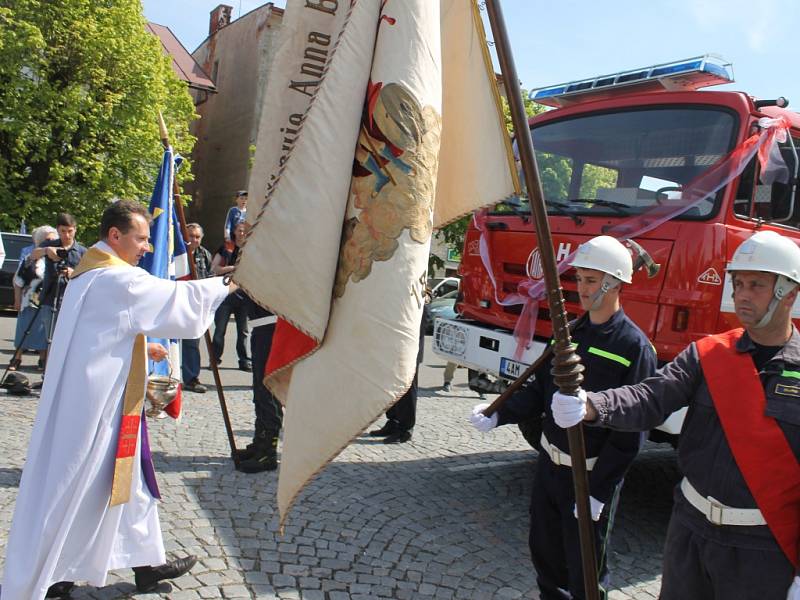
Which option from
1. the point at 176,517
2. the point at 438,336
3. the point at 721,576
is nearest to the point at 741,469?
the point at 721,576

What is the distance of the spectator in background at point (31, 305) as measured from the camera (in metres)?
8.00

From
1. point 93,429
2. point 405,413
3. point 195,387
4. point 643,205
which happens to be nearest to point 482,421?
point 93,429

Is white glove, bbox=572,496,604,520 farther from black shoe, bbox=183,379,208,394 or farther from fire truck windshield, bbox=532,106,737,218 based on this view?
black shoe, bbox=183,379,208,394

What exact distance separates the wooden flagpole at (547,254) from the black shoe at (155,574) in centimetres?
221

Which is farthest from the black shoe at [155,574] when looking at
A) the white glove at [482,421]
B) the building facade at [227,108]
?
the building facade at [227,108]

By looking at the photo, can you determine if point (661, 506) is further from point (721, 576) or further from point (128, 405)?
point (128, 405)

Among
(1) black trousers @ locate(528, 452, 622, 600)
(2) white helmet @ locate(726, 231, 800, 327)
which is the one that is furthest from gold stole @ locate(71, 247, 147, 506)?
(2) white helmet @ locate(726, 231, 800, 327)

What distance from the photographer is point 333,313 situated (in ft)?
7.59

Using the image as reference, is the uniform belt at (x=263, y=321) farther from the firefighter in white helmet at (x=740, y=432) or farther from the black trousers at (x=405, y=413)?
the firefighter in white helmet at (x=740, y=432)

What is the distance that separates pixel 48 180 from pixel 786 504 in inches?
884

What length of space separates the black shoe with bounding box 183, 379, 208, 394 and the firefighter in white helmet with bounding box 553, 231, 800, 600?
6.31 metres

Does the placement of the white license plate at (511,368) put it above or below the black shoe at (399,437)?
above

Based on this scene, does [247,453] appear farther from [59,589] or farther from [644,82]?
[644,82]

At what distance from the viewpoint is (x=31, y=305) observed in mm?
8156
